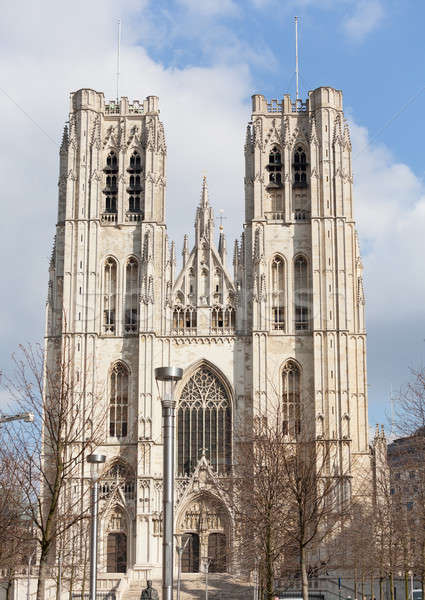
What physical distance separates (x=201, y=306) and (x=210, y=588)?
49.9 ft

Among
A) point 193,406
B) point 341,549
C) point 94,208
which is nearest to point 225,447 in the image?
point 193,406

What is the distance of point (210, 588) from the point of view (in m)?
49.9

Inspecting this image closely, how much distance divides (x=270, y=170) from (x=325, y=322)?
996 cm

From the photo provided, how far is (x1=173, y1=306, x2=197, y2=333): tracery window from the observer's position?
57438 millimetres

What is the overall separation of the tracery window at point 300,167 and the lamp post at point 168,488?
3926cm

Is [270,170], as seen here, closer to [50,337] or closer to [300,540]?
[50,337]

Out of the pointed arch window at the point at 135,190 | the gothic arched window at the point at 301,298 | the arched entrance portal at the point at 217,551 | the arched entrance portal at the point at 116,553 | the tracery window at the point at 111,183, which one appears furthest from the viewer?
the tracery window at the point at 111,183

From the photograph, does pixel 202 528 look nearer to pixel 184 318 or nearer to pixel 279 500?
pixel 184 318

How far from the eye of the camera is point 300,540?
31.1 meters

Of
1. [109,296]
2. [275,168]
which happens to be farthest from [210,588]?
[275,168]

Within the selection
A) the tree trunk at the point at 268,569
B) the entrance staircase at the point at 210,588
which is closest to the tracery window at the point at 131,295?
the entrance staircase at the point at 210,588

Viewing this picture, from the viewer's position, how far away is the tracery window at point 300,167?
59.4 m

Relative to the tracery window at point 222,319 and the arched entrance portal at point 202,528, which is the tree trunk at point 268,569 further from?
the tracery window at point 222,319

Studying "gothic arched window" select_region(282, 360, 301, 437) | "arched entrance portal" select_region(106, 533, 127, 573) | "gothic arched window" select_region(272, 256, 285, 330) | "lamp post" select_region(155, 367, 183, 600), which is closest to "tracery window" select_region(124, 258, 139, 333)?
"gothic arched window" select_region(272, 256, 285, 330)
